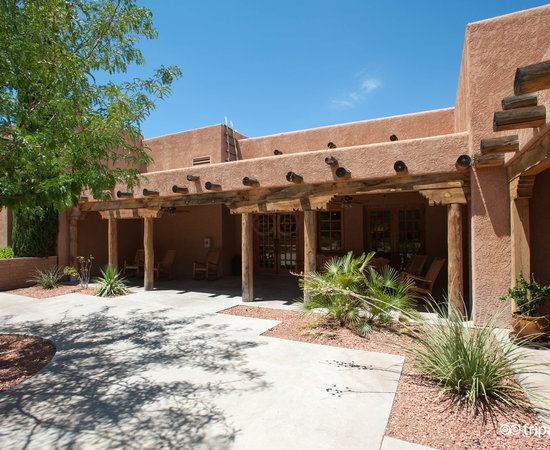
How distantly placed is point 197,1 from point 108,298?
7.86 m

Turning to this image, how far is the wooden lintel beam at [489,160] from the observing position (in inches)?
217

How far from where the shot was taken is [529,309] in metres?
5.03

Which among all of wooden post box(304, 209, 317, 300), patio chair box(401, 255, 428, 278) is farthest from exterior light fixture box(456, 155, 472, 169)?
patio chair box(401, 255, 428, 278)

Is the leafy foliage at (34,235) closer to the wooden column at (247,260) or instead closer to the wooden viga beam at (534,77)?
the wooden column at (247,260)

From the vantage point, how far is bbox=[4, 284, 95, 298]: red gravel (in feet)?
32.9

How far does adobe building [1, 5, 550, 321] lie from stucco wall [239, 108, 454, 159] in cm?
4

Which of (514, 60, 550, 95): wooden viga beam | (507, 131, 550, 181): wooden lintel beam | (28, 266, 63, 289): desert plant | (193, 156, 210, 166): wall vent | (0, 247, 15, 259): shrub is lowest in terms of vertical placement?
(28, 266, 63, 289): desert plant

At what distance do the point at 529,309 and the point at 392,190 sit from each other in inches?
120

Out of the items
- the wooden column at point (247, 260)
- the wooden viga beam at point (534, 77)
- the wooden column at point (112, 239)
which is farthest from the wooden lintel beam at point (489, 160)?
the wooden column at point (112, 239)

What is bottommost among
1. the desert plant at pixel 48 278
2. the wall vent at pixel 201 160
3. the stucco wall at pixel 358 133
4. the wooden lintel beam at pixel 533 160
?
the desert plant at pixel 48 278

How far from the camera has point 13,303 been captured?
8820 millimetres

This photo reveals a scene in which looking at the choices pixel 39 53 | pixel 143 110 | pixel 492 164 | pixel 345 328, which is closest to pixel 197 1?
pixel 143 110

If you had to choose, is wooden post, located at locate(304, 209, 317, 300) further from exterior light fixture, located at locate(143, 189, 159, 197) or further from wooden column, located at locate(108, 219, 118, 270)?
wooden column, located at locate(108, 219, 118, 270)

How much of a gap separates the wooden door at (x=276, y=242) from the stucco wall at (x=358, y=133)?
8.56 ft
